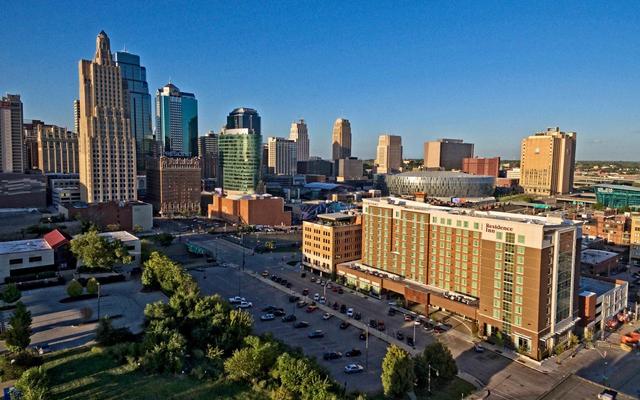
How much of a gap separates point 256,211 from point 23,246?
262ft

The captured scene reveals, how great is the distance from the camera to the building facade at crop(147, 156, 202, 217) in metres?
170

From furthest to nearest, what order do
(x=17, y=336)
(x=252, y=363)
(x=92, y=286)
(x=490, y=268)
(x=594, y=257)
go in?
(x=594, y=257) < (x=92, y=286) < (x=490, y=268) < (x=17, y=336) < (x=252, y=363)

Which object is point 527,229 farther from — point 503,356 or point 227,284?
point 227,284

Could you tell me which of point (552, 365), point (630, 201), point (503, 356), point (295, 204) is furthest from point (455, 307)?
point (630, 201)

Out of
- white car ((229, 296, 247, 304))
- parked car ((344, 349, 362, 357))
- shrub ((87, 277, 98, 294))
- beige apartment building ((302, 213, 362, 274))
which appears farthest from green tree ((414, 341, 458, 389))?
shrub ((87, 277, 98, 294))

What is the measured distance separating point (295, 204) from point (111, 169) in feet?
224

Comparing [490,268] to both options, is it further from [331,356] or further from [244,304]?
[244,304]

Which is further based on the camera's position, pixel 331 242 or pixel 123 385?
pixel 331 242

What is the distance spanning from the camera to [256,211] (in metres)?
152

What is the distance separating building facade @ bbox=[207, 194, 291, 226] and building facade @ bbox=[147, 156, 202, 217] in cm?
2216

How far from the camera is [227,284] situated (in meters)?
80.2

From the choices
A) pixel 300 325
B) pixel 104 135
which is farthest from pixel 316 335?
pixel 104 135

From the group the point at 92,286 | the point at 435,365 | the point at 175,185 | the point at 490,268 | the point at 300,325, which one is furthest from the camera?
the point at 175,185

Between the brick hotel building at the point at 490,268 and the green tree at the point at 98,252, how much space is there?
43.6m
